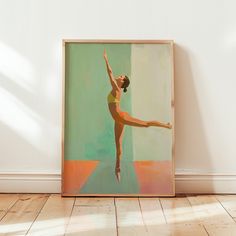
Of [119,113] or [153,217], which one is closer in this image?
[153,217]

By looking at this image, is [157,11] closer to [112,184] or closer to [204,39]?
[204,39]

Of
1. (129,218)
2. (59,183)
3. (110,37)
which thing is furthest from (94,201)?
(110,37)

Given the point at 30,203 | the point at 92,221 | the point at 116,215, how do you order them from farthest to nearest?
1. the point at 30,203
2. the point at 116,215
3. the point at 92,221

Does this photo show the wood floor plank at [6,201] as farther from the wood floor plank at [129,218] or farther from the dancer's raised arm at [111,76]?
the dancer's raised arm at [111,76]

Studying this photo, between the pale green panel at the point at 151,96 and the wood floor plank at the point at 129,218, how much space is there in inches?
11.9

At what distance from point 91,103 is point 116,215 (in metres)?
0.78

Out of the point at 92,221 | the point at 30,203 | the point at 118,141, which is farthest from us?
the point at 118,141

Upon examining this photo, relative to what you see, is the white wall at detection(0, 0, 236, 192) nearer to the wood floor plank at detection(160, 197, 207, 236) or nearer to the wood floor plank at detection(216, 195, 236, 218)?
the wood floor plank at detection(216, 195, 236, 218)

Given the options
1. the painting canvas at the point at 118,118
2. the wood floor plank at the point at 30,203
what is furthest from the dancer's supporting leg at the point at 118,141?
the wood floor plank at the point at 30,203

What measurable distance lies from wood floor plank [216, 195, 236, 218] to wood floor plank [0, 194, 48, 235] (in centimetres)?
106

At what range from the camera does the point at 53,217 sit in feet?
7.80

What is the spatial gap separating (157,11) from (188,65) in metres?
0.40

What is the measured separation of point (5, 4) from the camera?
9.53ft

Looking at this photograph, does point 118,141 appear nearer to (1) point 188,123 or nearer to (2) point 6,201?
(1) point 188,123
